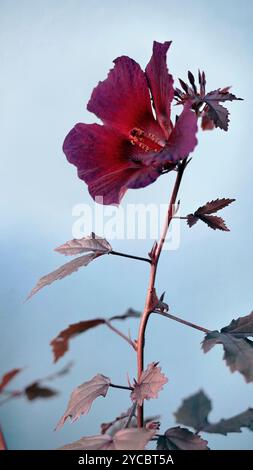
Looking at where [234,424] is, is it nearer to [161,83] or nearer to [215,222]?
[215,222]

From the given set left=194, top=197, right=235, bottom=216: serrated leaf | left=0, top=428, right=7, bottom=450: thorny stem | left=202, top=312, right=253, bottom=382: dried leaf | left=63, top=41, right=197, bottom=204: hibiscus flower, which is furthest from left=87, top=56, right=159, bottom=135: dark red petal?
left=0, top=428, right=7, bottom=450: thorny stem

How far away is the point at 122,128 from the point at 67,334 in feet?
0.86

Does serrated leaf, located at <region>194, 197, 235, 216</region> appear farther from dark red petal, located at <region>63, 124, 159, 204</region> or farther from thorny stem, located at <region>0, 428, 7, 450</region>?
thorny stem, located at <region>0, 428, 7, 450</region>

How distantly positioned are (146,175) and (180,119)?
0.20 feet

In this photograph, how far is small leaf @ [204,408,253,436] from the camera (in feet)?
2.01

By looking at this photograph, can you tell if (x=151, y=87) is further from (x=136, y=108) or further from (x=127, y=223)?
(x=127, y=223)

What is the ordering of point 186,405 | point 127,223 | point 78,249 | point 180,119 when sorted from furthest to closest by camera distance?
point 127,223 < point 186,405 < point 78,249 < point 180,119

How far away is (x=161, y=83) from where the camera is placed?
0.53m

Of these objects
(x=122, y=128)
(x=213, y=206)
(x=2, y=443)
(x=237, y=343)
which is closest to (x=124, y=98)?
(x=122, y=128)

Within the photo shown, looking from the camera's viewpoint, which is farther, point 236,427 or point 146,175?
point 236,427

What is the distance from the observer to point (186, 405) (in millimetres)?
757

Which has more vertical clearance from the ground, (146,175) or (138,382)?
(146,175)
